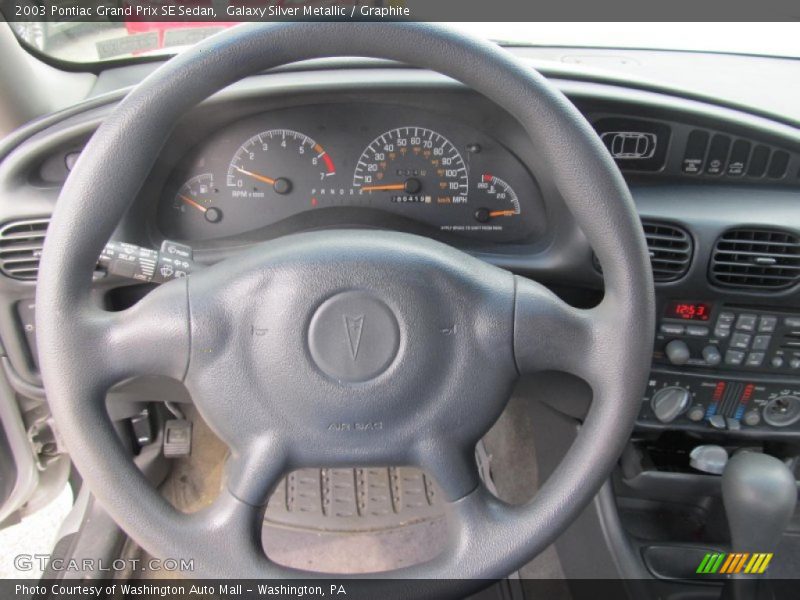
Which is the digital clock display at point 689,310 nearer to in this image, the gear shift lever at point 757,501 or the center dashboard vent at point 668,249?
the center dashboard vent at point 668,249

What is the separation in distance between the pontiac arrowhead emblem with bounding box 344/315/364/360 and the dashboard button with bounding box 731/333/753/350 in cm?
91

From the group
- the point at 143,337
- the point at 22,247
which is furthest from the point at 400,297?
the point at 22,247

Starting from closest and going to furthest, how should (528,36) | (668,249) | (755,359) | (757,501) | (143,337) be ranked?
(143,337) < (757,501) < (668,249) < (755,359) < (528,36)

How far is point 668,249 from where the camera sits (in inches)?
57.5

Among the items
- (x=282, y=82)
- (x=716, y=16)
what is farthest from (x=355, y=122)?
(x=716, y=16)

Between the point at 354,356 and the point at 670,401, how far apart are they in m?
0.87

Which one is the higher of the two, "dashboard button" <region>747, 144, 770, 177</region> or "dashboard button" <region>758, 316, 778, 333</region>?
"dashboard button" <region>747, 144, 770, 177</region>

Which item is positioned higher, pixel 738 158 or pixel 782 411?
pixel 738 158

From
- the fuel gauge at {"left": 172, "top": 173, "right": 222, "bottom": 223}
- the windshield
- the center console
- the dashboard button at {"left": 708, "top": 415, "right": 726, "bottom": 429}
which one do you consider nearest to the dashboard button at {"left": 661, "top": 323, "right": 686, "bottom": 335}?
the center console

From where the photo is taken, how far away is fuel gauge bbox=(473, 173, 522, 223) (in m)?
1.52

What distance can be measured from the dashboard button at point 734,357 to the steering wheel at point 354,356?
62cm

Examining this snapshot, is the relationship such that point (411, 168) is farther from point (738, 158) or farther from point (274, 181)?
point (738, 158)

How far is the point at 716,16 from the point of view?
1.95 m

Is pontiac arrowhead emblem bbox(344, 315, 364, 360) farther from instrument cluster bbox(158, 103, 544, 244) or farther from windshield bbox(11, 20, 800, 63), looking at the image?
windshield bbox(11, 20, 800, 63)
